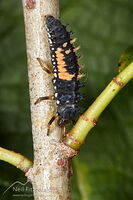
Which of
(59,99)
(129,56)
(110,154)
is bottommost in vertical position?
(110,154)

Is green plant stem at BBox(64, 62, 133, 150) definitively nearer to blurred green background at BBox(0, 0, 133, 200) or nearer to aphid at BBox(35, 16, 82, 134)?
aphid at BBox(35, 16, 82, 134)

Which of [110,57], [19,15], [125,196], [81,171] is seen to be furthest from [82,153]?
[19,15]

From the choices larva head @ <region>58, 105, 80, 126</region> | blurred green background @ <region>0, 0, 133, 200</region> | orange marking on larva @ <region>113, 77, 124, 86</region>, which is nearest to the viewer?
orange marking on larva @ <region>113, 77, 124, 86</region>

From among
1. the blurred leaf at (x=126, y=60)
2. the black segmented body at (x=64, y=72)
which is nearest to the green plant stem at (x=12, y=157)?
the black segmented body at (x=64, y=72)

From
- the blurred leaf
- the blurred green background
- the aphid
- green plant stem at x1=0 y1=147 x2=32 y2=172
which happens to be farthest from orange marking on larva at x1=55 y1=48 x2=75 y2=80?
the blurred green background

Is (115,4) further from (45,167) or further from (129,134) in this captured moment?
(45,167)

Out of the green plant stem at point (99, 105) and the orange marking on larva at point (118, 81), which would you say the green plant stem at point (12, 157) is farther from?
the orange marking on larva at point (118, 81)
